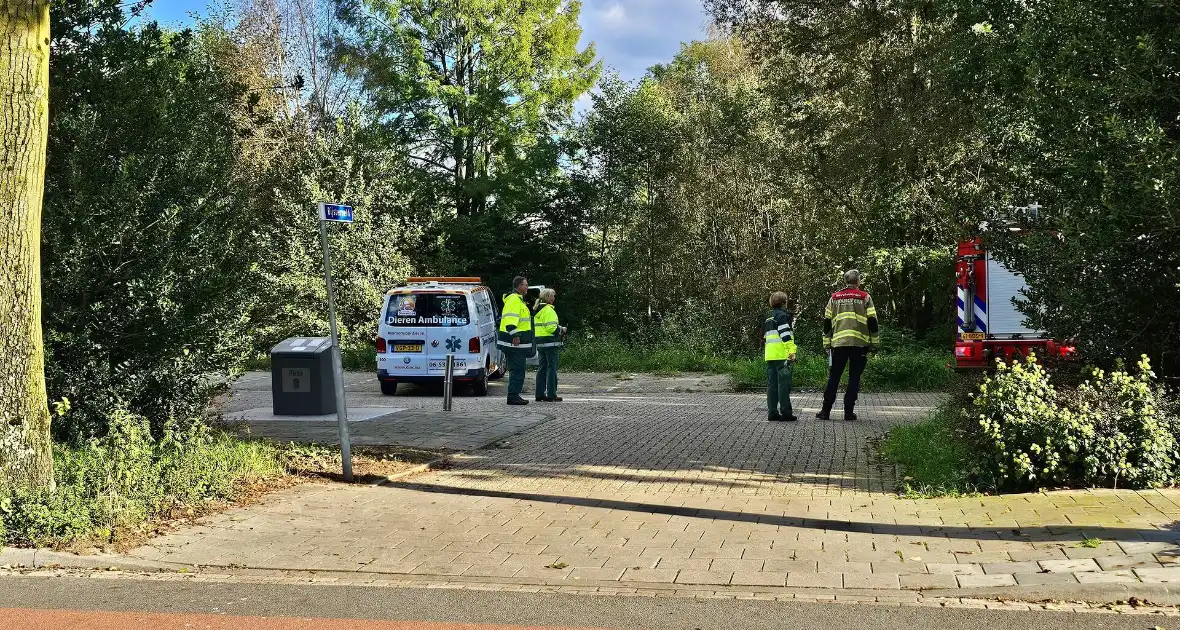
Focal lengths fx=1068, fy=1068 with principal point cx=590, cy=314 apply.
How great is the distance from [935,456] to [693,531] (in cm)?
311

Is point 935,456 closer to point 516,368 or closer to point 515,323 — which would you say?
point 516,368

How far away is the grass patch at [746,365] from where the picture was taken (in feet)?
64.0

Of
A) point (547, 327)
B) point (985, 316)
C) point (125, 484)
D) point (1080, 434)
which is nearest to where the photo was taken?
point (125, 484)

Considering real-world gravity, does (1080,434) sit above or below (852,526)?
above

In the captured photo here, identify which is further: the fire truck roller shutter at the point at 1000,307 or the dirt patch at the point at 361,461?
the fire truck roller shutter at the point at 1000,307

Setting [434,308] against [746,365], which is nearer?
[434,308]

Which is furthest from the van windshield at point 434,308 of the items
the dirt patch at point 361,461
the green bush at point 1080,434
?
the green bush at point 1080,434

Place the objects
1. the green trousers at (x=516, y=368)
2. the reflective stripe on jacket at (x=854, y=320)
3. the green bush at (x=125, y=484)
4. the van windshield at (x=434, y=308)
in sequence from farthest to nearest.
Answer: the van windshield at (x=434, y=308) < the green trousers at (x=516, y=368) < the reflective stripe on jacket at (x=854, y=320) < the green bush at (x=125, y=484)

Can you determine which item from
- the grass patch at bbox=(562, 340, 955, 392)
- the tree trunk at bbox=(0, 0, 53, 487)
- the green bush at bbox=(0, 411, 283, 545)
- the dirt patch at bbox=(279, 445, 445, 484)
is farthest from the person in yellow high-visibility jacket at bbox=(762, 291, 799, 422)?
the tree trunk at bbox=(0, 0, 53, 487)

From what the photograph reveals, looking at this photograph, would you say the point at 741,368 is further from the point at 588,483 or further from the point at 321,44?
the point at 321,44

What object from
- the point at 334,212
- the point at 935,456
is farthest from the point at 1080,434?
the point at 334,212

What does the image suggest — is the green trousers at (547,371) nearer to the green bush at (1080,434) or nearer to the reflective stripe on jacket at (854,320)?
the reflective stripe on jacket at (854,320)

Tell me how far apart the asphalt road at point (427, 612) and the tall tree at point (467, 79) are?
2793cm

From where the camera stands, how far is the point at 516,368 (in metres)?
16.3
